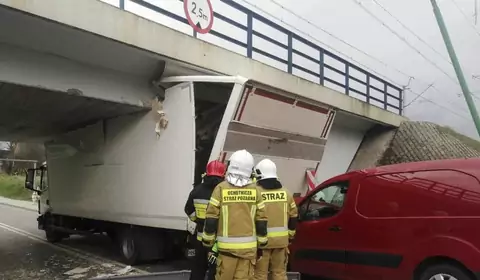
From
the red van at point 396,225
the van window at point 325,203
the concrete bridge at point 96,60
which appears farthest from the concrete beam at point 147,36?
the red van at point 396,225

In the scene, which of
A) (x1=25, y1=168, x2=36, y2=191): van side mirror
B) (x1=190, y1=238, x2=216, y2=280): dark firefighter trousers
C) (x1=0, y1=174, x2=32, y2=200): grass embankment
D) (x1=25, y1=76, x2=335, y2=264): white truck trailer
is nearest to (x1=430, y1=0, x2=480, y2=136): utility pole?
(x1=25, y1=76, x2=335, y2=264): white truck trailer

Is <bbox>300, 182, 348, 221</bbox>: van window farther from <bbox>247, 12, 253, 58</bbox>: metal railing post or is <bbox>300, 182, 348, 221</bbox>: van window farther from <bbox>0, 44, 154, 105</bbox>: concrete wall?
<bbox>247, 12, 253, 58</bbox>: metal railing post

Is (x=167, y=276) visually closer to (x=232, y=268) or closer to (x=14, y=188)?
(x=232, y=268)

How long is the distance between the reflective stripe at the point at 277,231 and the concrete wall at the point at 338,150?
6.50 metres

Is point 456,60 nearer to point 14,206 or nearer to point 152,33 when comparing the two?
point 152,33

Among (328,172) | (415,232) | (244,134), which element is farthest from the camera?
(328,172)

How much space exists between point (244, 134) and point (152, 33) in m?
2.03

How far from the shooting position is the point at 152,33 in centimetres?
680

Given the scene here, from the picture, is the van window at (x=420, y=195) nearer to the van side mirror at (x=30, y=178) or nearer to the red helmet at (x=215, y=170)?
the red helmet at (x=215, y=170)

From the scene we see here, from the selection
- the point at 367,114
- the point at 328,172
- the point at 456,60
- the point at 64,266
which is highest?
the point at 456,60

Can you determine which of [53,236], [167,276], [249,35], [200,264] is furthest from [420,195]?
[53,236]

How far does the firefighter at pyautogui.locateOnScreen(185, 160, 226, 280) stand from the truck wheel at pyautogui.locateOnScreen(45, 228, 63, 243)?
741 cm

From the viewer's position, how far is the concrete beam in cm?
553

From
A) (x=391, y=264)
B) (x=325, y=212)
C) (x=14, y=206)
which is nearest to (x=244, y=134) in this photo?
(x=325, y=212)
